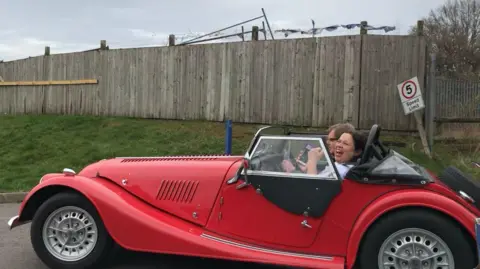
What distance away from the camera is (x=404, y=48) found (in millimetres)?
9914

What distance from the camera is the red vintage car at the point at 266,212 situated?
3.68 meters

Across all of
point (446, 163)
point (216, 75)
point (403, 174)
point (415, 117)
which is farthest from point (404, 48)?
point (403, 174)

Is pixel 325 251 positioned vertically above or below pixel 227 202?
below

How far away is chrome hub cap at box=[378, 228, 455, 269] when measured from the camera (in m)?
3.61

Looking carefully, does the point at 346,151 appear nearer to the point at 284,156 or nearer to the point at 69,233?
the point at 284,156

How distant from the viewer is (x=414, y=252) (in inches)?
144

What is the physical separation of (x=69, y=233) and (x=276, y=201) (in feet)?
6.22

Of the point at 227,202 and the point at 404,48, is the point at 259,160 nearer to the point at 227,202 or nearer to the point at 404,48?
the point at 227,202

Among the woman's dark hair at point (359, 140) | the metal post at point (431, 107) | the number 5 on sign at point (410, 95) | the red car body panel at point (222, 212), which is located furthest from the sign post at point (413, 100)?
the red car body panel at point (222, 212)

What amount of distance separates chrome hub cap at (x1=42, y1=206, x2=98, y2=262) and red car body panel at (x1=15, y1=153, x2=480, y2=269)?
8.3 inches

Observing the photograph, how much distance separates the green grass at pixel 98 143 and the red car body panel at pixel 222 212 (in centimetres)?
518

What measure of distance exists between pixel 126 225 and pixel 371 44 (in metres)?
7.54

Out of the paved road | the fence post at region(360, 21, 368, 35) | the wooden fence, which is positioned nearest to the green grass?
the wooden fence

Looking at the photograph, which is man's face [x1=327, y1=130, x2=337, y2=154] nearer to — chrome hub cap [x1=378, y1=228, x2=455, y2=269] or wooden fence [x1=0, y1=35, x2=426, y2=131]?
chrome hub cap [x1=378, y1=228, x2=455, y2=269]
